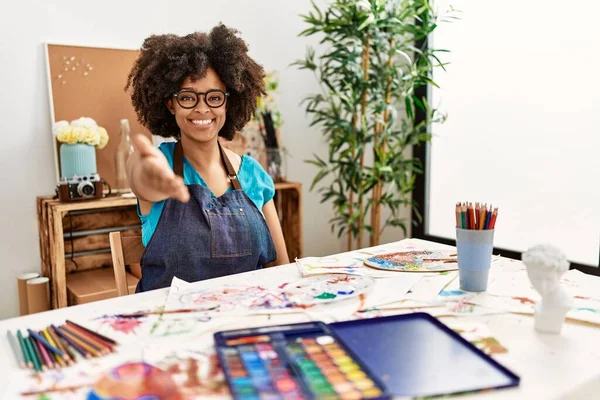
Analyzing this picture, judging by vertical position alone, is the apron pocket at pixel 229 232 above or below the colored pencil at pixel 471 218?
below

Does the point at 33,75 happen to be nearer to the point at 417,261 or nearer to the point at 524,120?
the point at 417,261

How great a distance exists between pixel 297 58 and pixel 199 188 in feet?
6.77

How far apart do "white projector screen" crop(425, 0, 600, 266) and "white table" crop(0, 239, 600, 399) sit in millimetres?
1814

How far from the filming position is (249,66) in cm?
171

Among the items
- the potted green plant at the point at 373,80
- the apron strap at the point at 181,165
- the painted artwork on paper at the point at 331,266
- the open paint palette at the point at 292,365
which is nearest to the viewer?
the open paint palette at the point at 292,365

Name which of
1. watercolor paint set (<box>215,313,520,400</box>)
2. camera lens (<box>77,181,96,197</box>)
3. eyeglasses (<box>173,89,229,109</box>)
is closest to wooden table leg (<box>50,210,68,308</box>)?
camera lens (<box>77,181,96,197</box>)

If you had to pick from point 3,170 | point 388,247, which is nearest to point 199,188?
point 388,247

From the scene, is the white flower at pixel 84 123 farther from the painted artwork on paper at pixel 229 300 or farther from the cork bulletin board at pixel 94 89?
the painted artwork on paper at pixel 229 300

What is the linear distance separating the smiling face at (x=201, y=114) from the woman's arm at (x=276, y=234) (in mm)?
314

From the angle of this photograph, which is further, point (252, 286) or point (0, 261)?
point (0, 261)

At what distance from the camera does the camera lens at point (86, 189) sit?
237cm

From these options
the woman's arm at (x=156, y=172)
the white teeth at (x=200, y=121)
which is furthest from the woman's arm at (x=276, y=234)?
the woman's arm at (x=156, y=172)

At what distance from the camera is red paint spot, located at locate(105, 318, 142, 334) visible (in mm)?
982

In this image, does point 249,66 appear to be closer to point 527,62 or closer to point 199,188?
point 199,188
